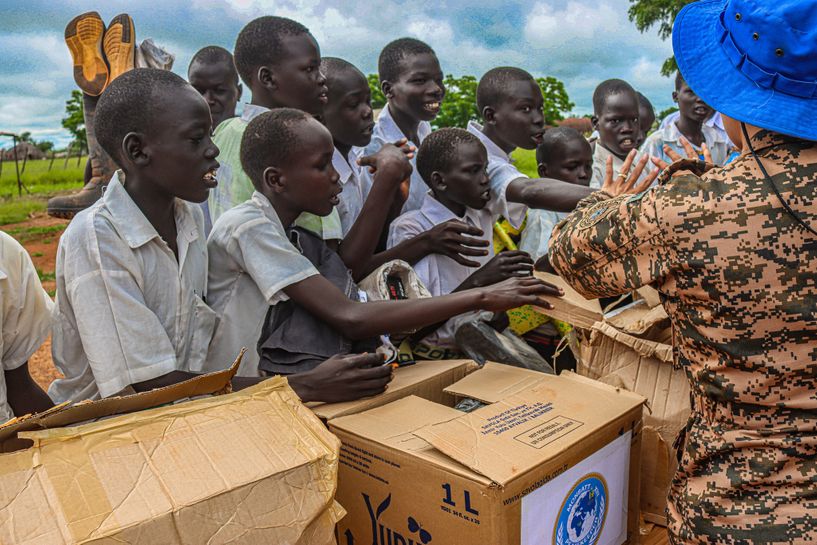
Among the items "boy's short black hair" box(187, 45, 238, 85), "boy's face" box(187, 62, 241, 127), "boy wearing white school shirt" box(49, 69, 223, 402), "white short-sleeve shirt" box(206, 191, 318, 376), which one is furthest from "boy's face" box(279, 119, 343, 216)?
"boy's short black hair" box(187, 45, 238, 85)

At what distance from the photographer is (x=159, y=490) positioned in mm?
976

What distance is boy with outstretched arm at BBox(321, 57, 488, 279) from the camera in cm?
235

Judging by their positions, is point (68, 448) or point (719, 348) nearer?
point (68, 448)

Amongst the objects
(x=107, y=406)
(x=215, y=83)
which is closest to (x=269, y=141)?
(x=107, y=406)

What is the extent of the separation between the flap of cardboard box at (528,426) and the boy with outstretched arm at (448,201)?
78 cm

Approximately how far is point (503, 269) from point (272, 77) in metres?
1.32

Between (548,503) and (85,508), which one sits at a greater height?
(85,508)

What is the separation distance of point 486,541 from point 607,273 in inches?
23.3

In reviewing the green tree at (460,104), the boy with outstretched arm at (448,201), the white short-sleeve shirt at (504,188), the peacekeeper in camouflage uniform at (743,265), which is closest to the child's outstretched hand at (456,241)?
the boy with outstretched arm at (448,201)

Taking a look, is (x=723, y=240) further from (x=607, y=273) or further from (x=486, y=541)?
(x=486, y=541)

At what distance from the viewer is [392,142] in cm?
303

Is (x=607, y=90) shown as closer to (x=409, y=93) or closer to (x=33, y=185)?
(x=409, y=93)

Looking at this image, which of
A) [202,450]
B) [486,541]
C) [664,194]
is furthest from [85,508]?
[664,194]

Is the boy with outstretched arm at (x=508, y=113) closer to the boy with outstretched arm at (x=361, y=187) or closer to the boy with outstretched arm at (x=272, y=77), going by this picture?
the boy with outstretched arm at (x=361, y=187)
